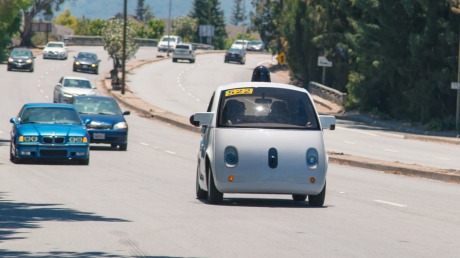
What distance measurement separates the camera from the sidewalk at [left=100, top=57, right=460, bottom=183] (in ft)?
83.0

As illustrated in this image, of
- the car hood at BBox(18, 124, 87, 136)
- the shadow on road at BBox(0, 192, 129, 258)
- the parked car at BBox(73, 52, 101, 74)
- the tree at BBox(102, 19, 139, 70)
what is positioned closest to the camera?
the shadow on road at BBox(0, 192, 129, 258)

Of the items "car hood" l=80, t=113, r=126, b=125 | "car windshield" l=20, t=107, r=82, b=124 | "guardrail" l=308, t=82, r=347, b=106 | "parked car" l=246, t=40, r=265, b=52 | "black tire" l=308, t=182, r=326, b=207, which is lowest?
"parked car" l=246, t=40, r=265, b=52

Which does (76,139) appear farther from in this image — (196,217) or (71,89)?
(71,89)

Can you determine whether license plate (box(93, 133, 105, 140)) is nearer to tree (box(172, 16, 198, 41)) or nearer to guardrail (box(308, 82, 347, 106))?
guardrail (box(308, 82, 347, 106))

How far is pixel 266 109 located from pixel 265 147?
86 centimetres

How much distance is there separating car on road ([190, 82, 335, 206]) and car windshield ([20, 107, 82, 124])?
10.9 meters

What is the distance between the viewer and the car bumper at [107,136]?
3195 centimetres

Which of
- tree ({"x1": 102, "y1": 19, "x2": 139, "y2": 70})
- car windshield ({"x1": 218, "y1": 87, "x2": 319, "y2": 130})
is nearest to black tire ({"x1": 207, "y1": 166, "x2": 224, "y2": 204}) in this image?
car windshield ({"x1": 218, "y1": 87, "x2": 319, "y2": 130})

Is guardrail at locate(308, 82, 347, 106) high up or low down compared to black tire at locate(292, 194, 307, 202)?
down

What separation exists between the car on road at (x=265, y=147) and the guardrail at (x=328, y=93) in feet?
169

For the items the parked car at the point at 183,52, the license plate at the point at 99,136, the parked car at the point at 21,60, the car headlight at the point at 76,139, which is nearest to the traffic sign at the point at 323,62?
the parked car at the point at 21,60

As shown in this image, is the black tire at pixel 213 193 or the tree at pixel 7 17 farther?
the tree at pixel 7 17

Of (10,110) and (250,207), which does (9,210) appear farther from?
(10,110)

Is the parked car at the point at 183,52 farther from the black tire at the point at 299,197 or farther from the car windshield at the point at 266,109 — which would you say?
the car windshield at the point at 266,109
